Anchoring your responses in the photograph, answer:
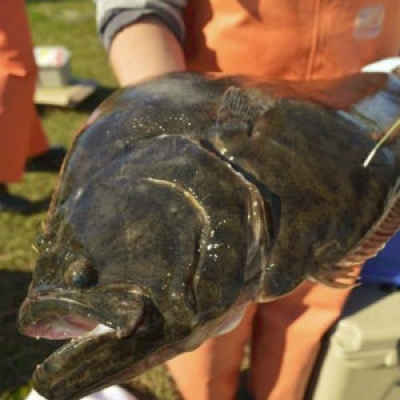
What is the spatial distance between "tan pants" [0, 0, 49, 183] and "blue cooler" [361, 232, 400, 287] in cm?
215

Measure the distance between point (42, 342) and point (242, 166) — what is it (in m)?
2.13

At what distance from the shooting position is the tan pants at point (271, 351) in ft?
7.27

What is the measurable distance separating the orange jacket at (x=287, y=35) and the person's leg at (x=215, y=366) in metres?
0.88

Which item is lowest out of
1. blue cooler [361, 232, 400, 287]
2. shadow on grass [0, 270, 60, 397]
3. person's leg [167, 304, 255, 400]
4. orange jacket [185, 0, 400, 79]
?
shadow on grass [0, 270, 60, 397]

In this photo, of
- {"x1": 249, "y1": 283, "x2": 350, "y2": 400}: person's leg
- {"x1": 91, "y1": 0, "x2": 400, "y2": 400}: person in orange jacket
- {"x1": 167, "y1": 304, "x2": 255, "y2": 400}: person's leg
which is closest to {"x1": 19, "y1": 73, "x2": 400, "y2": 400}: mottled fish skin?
{"x1": 91, "y1": 0, "x2": 400, "y2": 400}: person in orange jacket

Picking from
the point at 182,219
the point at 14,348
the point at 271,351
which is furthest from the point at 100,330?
the point at 14,348

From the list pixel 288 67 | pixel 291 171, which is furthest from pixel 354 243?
pixel 288 67

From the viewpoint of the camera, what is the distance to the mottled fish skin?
101 centimetres

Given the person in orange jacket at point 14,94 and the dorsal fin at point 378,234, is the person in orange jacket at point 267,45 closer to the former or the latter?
the dorsal fin at point 378,234

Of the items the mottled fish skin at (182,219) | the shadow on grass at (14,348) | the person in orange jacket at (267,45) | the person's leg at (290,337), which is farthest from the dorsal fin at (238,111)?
the shadow on grass at (14,348)

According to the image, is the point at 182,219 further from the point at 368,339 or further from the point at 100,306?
the point at 368,339

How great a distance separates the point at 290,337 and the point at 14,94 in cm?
206

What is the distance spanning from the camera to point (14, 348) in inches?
114

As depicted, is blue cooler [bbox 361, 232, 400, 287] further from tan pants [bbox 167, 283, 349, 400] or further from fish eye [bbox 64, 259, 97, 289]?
fish eye [bbox 64, 259, 97, 289]
